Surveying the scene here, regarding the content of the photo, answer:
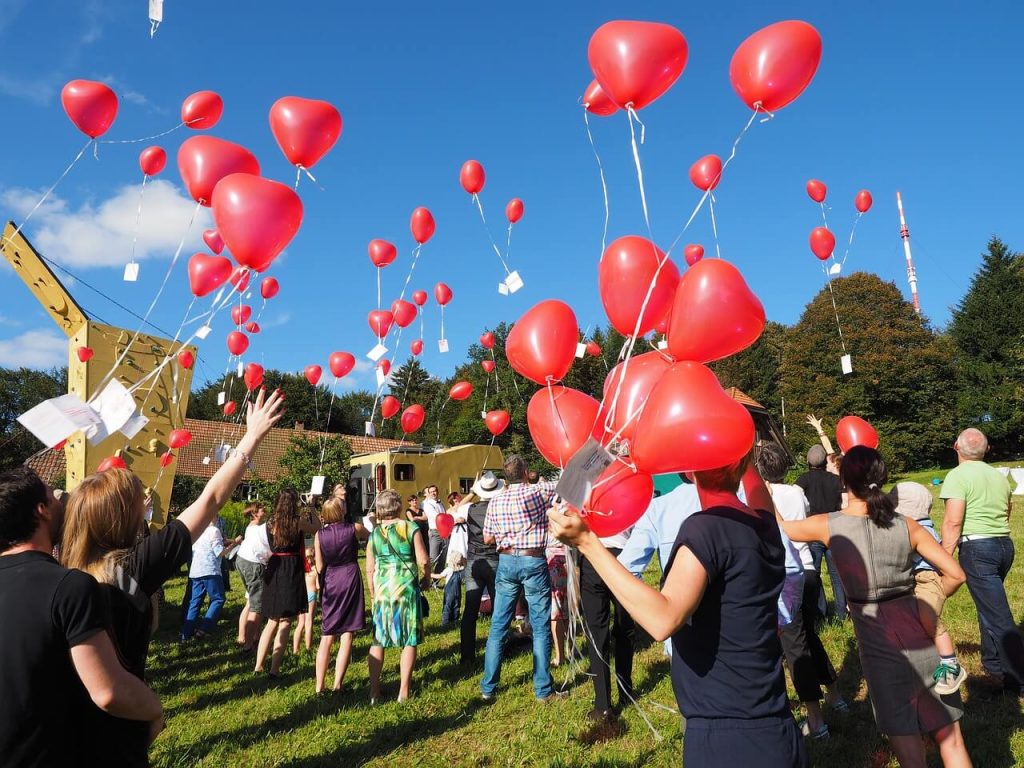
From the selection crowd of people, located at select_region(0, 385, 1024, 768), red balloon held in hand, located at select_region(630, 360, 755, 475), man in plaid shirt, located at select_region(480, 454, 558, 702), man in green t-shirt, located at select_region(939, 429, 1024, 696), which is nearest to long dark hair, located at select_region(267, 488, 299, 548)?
crowd of people, located at select_region(0, 385, 1024, 768)

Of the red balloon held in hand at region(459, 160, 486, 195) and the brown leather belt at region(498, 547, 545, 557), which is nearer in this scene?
the brown leather belt at region(498, 547, 545, 557)

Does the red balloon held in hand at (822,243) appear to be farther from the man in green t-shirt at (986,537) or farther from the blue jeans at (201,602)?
the blue jeans at (201,602)

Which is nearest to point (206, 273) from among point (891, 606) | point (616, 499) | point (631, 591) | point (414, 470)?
point (616, 499)

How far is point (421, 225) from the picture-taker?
6941mm

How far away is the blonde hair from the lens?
7.06 feet

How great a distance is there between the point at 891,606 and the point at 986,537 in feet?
6.66

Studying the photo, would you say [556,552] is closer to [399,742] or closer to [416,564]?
[416,564]

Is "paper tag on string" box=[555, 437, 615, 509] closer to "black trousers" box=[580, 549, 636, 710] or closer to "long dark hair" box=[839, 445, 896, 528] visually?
"long dark hair" box=[839, 445, 896, 528]

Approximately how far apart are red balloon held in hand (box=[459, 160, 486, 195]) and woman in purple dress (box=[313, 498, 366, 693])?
10.8 feet

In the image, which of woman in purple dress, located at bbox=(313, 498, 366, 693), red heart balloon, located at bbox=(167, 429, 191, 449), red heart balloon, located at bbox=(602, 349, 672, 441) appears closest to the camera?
red heart balloon, located at bbox=(602, 349, 672, 441)

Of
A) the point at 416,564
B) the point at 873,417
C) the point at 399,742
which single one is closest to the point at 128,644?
the point at 399,742

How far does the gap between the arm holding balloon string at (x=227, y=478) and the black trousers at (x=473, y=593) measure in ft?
12.8

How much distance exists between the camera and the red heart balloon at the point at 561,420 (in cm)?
286

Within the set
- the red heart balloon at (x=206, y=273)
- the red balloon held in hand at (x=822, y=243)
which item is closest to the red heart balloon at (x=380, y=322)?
the red heart balloon at (x=206, y=273)
